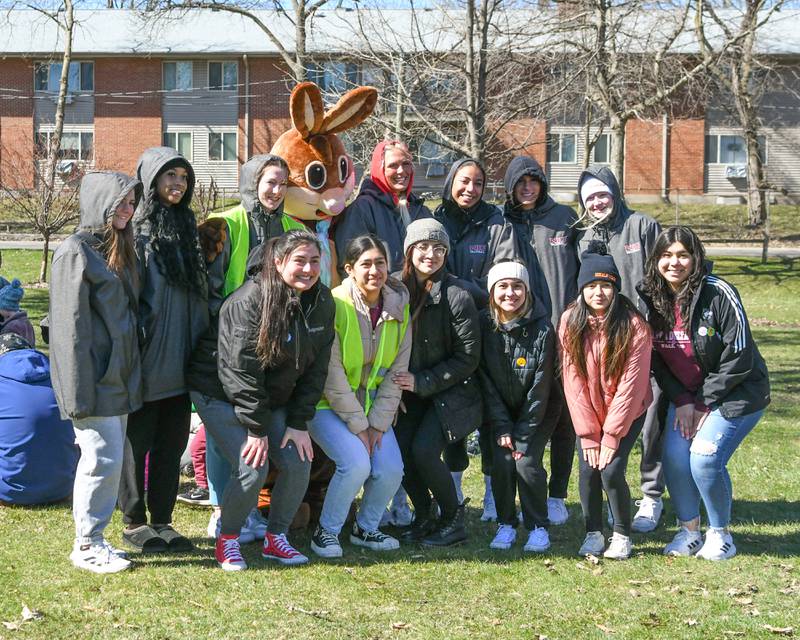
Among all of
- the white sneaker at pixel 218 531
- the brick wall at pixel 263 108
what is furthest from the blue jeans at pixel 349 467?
the brick wall at pixel 263 108

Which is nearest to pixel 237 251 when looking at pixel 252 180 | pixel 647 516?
pixel 252 180

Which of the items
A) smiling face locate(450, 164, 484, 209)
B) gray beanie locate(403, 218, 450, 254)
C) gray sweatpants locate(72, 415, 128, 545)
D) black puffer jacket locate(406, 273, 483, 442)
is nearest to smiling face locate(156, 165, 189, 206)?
gray sweatpants locate(72, 415, 128, 545)

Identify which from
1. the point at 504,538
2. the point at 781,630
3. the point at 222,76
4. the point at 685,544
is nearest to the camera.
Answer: the point at 781,630

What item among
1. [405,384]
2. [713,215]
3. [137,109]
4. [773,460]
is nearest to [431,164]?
[713,215]

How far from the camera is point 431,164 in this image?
33719mm

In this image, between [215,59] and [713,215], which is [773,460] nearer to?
[713,215]

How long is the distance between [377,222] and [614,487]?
2.18m

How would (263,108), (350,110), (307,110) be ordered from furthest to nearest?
(263,108) → (350,110) → (307,110)

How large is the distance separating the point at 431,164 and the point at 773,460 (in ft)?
86.2

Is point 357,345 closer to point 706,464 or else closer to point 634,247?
point 634,247

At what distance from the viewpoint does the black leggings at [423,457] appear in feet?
19.5

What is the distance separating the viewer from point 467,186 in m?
6.40

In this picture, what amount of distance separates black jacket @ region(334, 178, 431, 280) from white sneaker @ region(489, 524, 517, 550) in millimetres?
1737

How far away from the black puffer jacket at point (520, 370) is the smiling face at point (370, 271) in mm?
740
